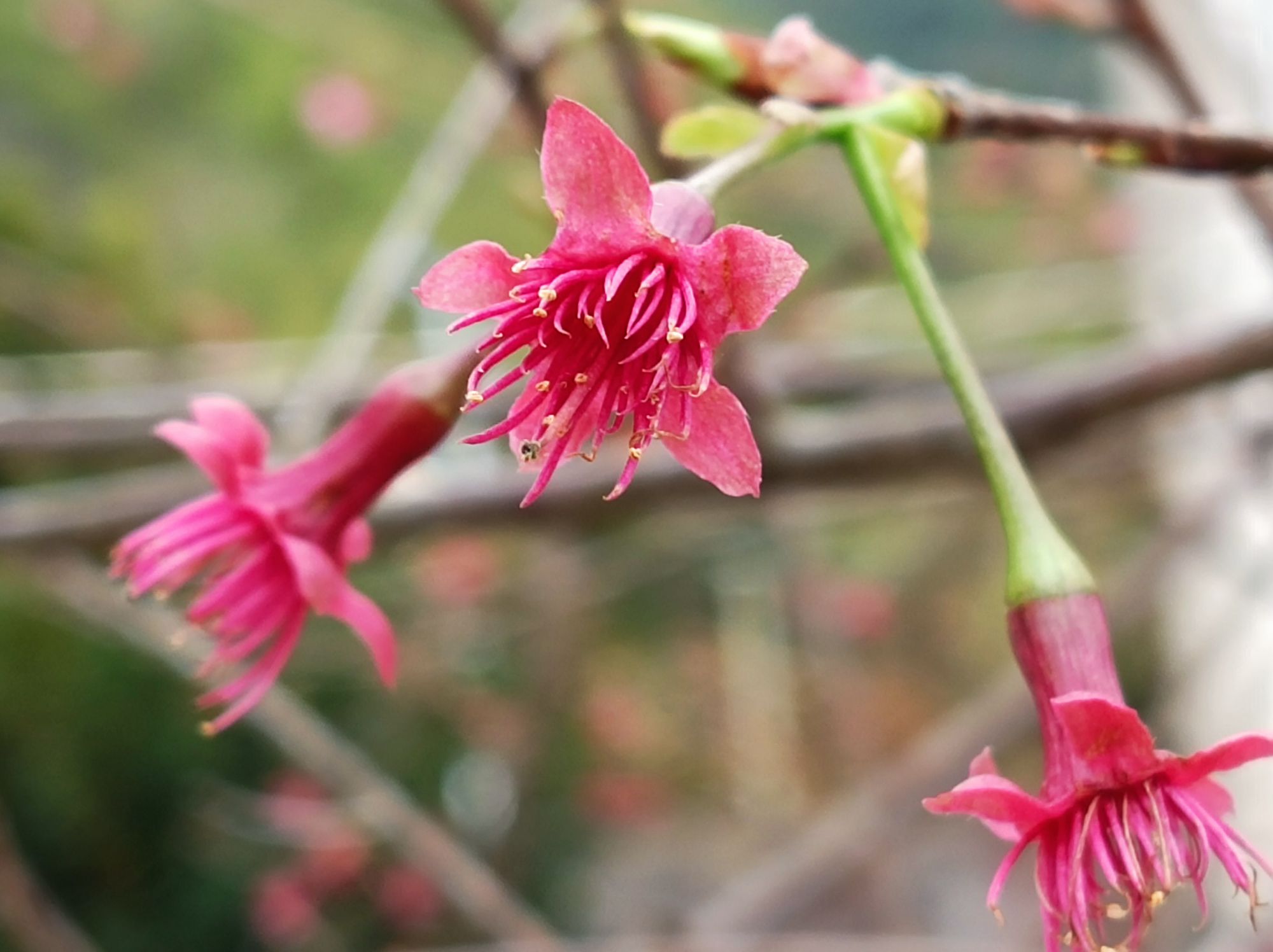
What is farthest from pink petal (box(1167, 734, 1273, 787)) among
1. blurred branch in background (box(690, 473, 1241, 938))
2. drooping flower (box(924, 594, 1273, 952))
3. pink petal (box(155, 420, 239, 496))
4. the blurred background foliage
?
the blurred background foliage

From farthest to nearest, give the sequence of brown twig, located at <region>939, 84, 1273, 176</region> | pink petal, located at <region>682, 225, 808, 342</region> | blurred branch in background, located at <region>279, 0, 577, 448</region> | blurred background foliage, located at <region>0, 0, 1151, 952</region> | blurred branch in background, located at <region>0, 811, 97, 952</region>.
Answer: blurred background foliage, located at <region>0, 0, 1151, 952</region> → blurred branch in background, located at <region>0, 811, 97, 952</region> → blurred branch in background, located at <region>279, 0, 577, 448</region> → brown twig, located at <region>939, 84, 1273, 176</region> → pink petal, located at <region>682, 225, 808, 342</region>

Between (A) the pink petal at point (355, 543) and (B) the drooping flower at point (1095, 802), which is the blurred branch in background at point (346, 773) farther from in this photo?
(B) the drooping flower at point (1095, 802)

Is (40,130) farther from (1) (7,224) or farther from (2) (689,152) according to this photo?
(2) (689,152)

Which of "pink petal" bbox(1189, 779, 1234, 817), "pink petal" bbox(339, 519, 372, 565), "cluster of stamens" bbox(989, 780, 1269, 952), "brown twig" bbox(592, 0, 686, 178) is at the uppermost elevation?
"brown twig" bbox(592, 0, 686, 178)

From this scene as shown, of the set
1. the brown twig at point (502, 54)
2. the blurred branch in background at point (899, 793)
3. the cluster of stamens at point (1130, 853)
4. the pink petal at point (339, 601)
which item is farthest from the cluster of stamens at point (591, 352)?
the blurred branch in background at point (899, 793)

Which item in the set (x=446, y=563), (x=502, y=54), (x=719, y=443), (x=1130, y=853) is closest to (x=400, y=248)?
(x=502, y=54)

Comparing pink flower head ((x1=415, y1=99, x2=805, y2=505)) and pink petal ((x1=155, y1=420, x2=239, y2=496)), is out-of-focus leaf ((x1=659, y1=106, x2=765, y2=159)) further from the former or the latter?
pink petal ((x1=155, y1=420, x2=239, y2=496))
